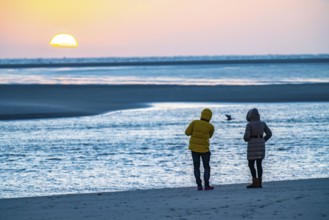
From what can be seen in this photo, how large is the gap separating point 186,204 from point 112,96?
107 feet

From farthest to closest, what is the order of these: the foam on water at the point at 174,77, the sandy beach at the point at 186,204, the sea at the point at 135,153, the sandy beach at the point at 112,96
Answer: the foam on water at the point at 174,77 → the sandy beach at the point at 112,96 → the sea at the point at 135,153 → the sandy beach at the point at 186,204

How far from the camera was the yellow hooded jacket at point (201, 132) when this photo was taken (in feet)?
41.1

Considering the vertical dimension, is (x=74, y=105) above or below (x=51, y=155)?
above

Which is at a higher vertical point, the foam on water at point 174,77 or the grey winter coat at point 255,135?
the foam on water at point 174,77

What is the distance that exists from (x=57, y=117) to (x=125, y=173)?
48.9ft

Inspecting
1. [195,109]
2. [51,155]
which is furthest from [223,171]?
[195,109]

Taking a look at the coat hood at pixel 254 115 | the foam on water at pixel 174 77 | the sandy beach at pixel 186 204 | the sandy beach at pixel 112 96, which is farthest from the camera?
the foam on water at pixel 174 77

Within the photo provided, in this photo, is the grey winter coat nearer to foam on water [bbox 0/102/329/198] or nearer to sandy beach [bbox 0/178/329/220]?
sandy beach [bbox 0/178/329/220]

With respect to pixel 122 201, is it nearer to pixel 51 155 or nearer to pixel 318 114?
pixel 51 155

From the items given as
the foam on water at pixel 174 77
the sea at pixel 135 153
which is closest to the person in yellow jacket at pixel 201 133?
the sea at pixel 135 153

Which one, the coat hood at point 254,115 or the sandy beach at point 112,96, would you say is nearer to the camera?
the coat hood at point 254,115

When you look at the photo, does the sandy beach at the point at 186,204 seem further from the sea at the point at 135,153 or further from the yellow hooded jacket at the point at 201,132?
the sea at the point at 135,153

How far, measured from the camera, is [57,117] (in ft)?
100

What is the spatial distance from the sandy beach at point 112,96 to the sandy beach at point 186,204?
19.1 meters
